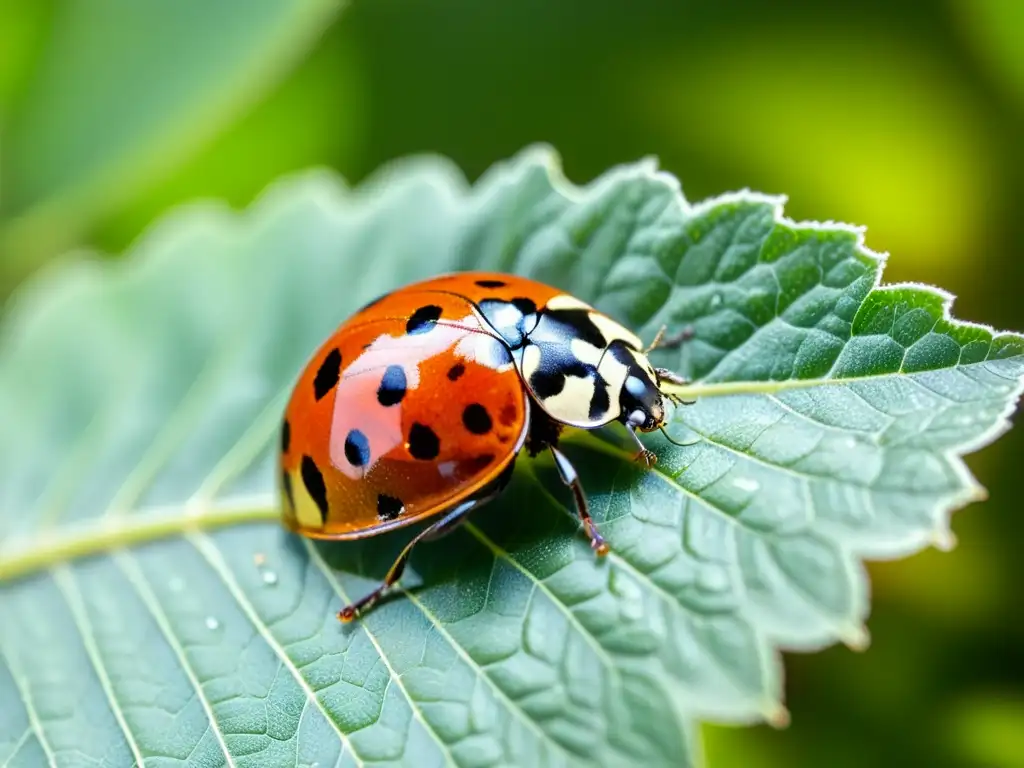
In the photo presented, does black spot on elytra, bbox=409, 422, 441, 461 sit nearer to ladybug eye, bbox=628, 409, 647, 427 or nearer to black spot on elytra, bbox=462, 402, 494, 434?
black spot on elytra, bbox=462, 402, 494, 434

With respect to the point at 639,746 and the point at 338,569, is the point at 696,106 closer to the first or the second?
the point at 338,569

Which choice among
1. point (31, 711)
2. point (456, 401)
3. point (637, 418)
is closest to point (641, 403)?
point (637, 418)

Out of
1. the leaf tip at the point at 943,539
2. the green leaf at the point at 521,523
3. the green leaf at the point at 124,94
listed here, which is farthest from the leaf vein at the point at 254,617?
the green leaf at the point at 124,94

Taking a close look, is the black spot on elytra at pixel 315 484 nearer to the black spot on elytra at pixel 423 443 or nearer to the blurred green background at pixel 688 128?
the black spot on elytra at pixel 423 443

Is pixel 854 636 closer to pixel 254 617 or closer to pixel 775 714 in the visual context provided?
pixel 775 714

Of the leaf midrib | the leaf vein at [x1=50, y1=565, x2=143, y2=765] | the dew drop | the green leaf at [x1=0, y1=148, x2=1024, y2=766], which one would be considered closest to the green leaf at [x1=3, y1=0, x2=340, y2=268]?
the green leaf at [x1=0, y1=148, x2=1024, y2=766]

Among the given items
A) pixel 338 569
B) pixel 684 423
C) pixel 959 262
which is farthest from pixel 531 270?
pixel 959 262
